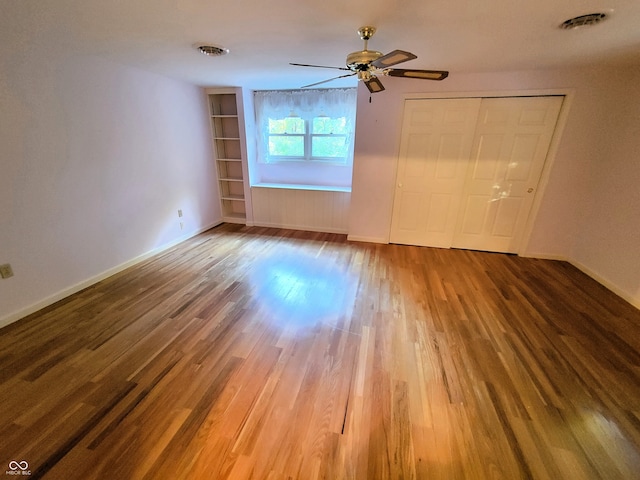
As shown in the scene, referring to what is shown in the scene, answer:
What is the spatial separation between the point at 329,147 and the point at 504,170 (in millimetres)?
2615

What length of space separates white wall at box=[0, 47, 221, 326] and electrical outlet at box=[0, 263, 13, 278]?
0.04 meters

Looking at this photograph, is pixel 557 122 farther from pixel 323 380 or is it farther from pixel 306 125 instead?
pixel 323 380

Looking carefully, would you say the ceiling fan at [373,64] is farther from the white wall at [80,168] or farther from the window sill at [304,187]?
the white wall at [80,168]

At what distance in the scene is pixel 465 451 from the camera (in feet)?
4.39

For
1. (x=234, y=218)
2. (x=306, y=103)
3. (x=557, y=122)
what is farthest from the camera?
(x=234, y=218)

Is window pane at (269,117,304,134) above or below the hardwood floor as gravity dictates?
above

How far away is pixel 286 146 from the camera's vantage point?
469cm

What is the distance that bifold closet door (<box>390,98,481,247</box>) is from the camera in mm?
3363

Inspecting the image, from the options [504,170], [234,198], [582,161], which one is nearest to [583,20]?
[504,170]

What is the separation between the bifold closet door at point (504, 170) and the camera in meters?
3.17

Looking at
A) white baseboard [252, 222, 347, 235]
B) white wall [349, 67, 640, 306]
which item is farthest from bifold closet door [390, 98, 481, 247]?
white baseboard [252, 222, 347, 235]

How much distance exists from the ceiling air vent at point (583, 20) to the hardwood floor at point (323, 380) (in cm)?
227

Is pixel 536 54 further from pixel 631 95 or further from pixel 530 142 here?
pixel 631 95

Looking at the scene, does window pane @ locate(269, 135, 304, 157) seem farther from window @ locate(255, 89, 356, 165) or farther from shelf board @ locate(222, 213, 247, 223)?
shelf board @ locate(222, 213, 247, 223)
